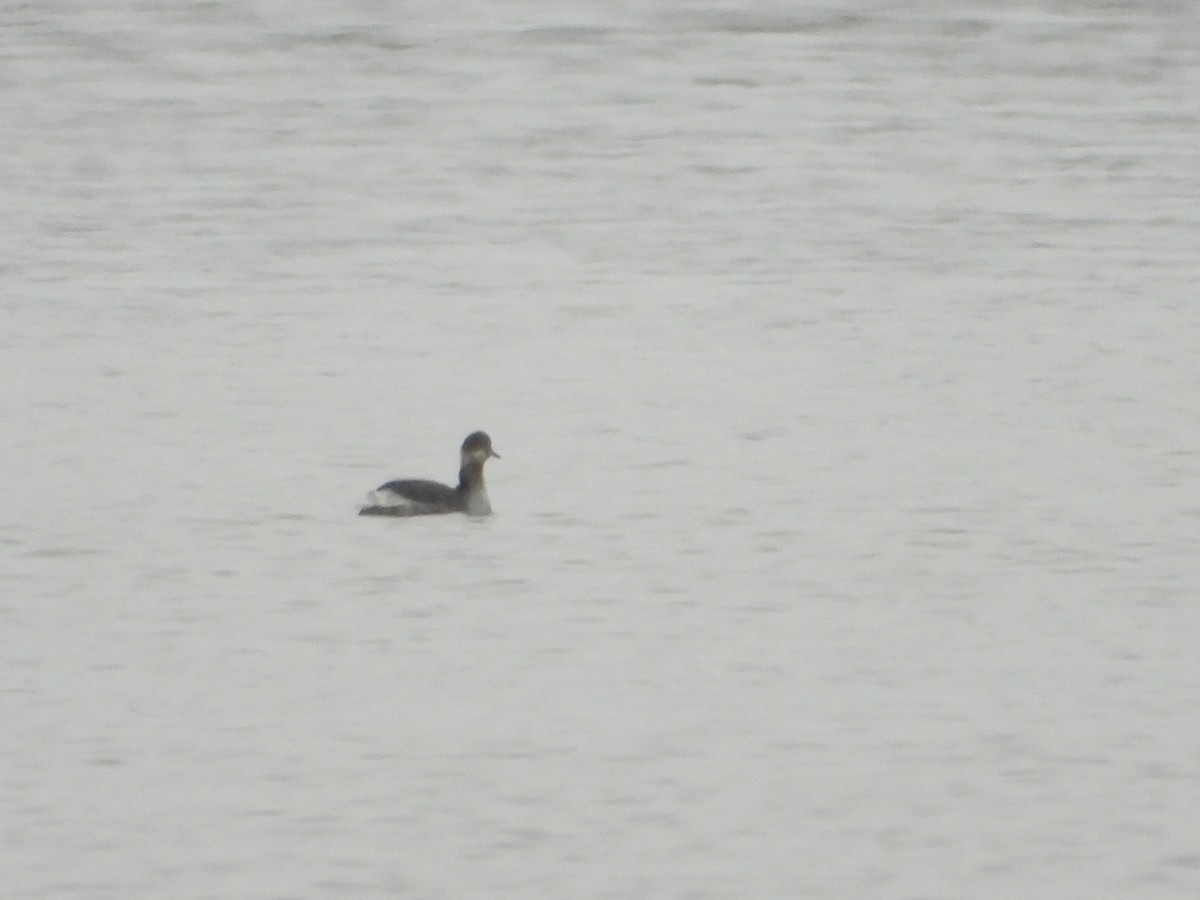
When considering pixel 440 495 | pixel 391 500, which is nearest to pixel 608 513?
pixel 440 495

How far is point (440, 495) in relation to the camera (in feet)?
38.9

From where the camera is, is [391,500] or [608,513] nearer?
[391,500]

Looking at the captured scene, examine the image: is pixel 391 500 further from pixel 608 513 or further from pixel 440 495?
pixel 608 513

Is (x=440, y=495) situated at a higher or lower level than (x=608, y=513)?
higher

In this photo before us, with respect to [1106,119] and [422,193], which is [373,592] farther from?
[1106,119]

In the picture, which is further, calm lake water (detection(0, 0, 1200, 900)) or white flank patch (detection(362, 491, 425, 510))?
white flank patch (detection(362, 491, 425, 510))

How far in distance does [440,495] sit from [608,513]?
2.54ft

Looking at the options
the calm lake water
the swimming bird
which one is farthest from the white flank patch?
the calm lake water

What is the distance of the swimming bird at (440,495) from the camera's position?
11.8 meters

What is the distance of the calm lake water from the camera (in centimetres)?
771

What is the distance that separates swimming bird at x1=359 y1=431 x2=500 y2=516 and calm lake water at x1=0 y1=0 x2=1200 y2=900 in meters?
0.08

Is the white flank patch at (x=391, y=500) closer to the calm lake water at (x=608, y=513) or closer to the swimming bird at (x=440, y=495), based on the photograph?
the swimming bird at (x=440, y=495)

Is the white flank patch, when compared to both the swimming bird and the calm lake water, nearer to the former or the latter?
the swimming bird

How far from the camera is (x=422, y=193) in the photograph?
24656mm
